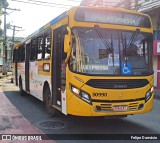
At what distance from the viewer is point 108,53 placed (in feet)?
24.6

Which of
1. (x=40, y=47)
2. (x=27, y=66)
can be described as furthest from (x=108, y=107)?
(x=27, y=66)

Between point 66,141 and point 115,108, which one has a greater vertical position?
point 115,108

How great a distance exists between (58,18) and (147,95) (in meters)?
3.35

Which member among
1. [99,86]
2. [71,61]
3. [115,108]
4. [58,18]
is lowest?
[115,108]

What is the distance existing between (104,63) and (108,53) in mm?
285

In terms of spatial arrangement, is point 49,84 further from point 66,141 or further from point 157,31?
point 157,31

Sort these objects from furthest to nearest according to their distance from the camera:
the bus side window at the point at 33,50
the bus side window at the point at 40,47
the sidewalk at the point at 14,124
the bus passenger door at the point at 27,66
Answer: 1. the bus passenger door at the point at 27,66
2. the bus side window at the point at 33,50
3. the bus side window at the point at 40,47
4. the sidewalk at the point at 14,124

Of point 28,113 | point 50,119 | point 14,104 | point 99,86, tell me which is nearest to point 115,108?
point 99,86

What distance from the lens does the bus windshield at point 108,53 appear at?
7305 millimetres

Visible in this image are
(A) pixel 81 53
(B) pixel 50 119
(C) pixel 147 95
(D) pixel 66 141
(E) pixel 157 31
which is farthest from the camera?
(E) pixel 157 31

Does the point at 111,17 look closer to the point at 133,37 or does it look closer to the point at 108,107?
the point at 133,37

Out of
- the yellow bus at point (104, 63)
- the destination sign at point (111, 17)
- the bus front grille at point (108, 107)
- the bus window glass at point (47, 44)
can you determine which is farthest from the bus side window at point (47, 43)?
the bus front grille at point (108, 107)

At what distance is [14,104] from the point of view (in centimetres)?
1243

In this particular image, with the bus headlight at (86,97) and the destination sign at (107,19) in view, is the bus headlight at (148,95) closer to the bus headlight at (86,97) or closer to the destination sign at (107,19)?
the bus headlight at (86,97)
